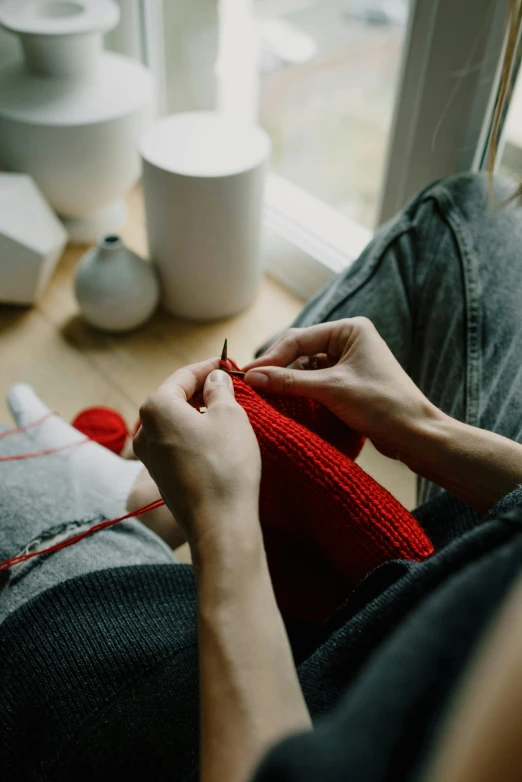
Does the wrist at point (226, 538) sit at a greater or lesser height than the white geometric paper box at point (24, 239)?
greater

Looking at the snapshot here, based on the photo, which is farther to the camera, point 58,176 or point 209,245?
point 58,176

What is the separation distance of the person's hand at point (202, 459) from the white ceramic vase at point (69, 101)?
3.53ft

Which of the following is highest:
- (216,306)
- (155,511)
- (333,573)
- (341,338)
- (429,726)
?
(429,726)

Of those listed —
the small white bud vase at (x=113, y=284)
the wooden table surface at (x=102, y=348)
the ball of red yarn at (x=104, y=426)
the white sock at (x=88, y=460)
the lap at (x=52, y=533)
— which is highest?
the lap at (x=52, y=533)

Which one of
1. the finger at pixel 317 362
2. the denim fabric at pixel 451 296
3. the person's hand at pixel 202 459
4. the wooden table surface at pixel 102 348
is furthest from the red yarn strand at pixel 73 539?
the wooden table surface at pixel 102 348

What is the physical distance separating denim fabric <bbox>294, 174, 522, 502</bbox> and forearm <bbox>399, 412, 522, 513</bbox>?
0.12 meters

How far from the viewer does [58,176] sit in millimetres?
1561

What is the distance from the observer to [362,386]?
69 centimetres

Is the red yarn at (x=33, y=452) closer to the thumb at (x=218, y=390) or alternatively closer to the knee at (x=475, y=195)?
the thumb at (x=218, y=390)

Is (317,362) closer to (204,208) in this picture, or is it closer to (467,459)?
(467,459)

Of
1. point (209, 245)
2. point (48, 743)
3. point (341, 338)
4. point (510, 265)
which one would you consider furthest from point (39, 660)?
point (209, 245)

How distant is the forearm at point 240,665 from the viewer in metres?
0.39

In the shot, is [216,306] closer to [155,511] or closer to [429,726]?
[155,511]

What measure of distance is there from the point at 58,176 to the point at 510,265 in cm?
112
